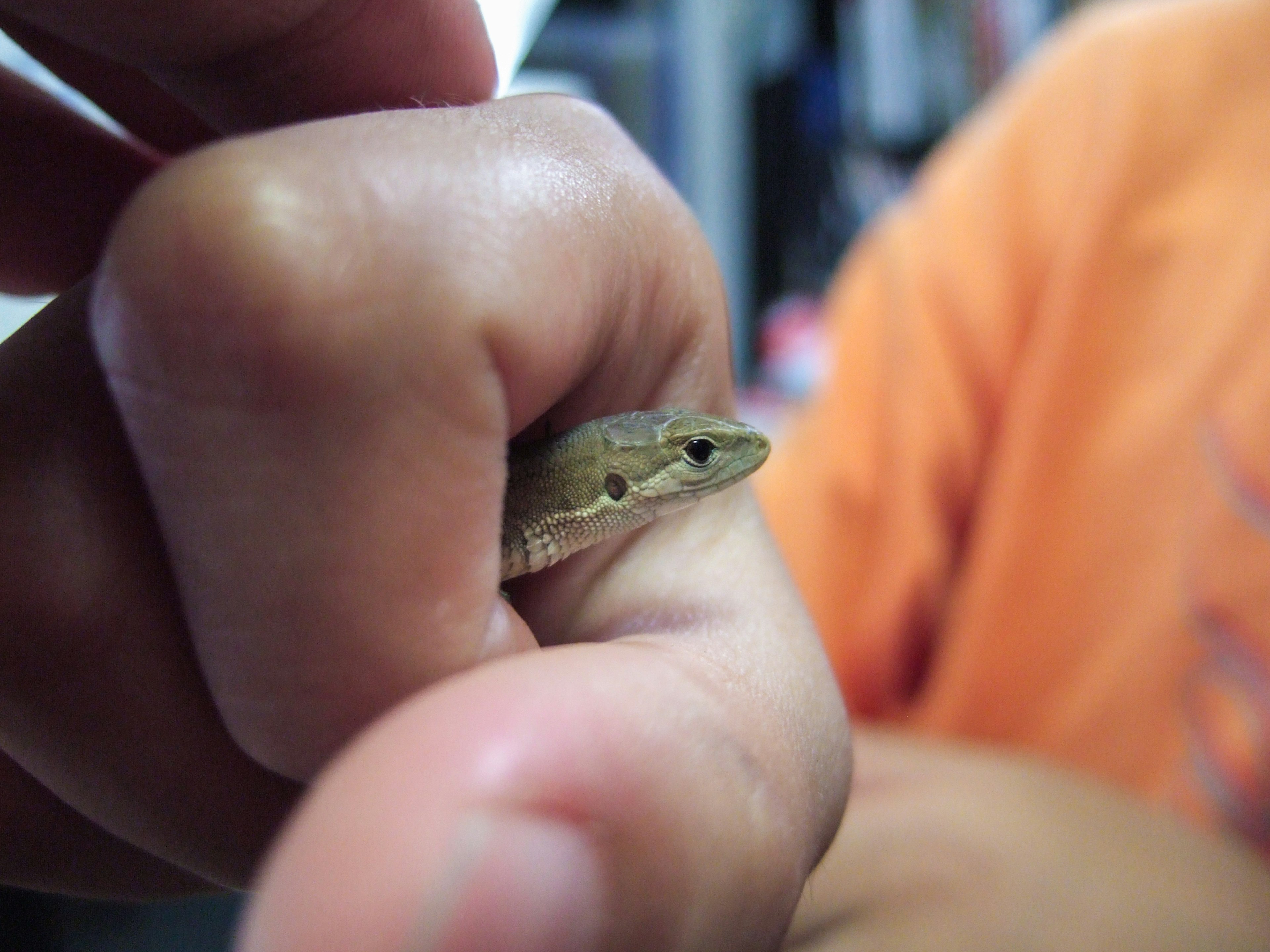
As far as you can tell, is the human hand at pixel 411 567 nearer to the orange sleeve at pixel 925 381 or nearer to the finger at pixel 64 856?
the finger at pixel 64 856

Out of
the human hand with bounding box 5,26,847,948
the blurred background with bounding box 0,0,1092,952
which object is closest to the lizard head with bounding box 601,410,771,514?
the human hand with bounding box 5,26,847,948

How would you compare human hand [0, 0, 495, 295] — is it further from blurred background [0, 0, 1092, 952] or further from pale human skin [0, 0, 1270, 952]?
blurred background [0, 0, 1092, 952]

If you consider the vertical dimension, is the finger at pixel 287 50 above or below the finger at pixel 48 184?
above

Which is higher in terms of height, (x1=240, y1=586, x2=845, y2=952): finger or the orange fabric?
(x1=240, y1=586, x2=845, y2=952): finger

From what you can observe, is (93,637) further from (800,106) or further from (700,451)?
(800,106)

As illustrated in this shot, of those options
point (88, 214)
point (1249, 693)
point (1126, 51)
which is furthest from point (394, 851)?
point (1126, 51)

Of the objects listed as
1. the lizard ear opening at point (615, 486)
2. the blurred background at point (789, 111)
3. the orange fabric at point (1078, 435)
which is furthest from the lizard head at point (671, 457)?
the blurred background at point (789, 111)
